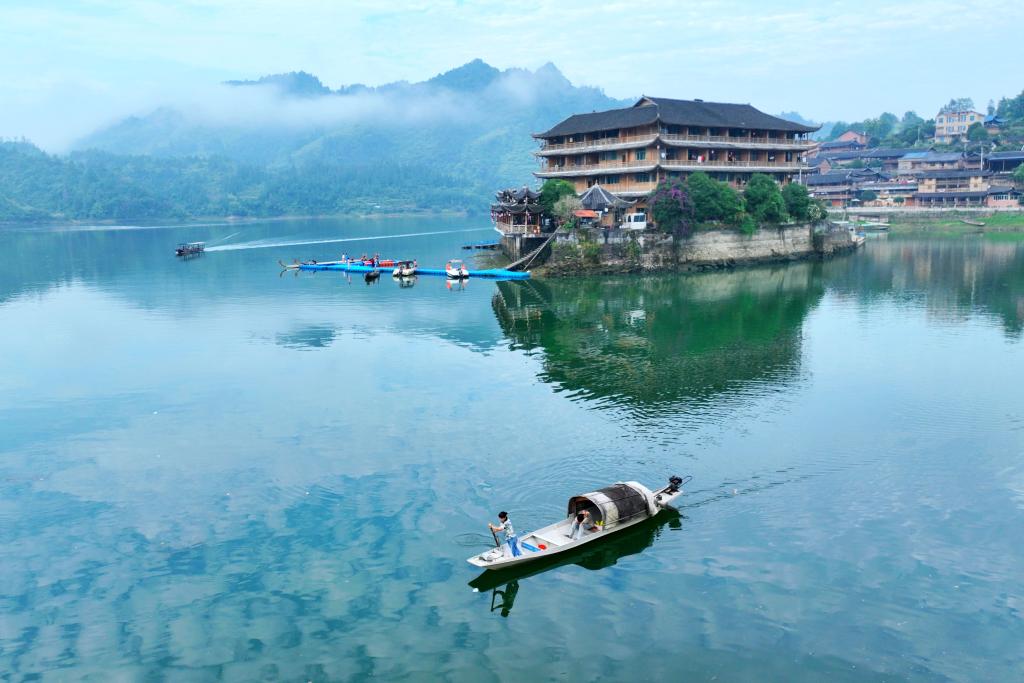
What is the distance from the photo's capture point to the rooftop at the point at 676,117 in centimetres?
8325

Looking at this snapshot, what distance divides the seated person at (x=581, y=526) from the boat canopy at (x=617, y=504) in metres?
0.20

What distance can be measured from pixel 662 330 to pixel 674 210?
28.6m

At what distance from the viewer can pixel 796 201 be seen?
84.1 meters

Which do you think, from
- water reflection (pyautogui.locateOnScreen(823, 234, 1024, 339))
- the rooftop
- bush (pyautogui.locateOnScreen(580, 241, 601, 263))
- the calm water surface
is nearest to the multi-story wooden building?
the rooftop

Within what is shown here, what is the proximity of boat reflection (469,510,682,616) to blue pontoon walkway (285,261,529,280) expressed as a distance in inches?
1999

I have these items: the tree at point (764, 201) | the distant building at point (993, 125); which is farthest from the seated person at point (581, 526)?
the distant building at point (993, 125)

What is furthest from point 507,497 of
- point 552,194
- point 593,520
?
point 552,194

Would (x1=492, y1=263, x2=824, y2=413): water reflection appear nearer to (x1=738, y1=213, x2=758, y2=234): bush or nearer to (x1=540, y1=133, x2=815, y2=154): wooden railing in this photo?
(x1=738, y1=213, x2=758, y2=234): bush

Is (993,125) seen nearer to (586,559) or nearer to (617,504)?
(617,504)

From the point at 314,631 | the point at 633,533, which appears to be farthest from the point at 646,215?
the point at 314,631

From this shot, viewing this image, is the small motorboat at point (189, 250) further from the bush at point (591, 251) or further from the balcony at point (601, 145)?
the bush at point (591, 251)

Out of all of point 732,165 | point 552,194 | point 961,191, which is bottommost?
point 552,194

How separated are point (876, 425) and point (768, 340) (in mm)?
15847

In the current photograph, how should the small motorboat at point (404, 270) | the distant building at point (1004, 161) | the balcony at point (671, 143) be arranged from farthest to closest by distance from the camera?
1. the distant building at point (1004, 161)
2. the balcony at point (671, 143)
3. the small motorboat at point (404, 270)
